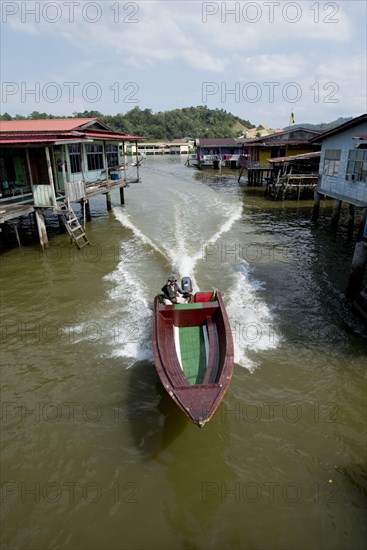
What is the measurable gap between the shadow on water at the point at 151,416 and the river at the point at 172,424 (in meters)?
0.03

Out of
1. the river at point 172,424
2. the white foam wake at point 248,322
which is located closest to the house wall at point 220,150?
the river at point 172,424

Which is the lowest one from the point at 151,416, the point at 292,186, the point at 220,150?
the point at 151,416

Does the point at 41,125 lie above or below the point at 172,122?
below

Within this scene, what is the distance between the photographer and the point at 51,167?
688 inches

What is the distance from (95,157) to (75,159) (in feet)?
8.94

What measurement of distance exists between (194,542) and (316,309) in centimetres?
798

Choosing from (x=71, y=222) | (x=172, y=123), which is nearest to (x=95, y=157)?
(x=71, y=222)

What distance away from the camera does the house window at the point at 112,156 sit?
2517 centimetres

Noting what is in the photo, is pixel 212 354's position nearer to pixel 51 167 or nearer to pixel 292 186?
pixel 51 167

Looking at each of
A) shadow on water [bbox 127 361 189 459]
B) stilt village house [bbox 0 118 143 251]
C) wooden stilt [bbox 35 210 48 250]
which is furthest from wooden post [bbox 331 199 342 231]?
shadow on water [bbox 127 361 189 459]

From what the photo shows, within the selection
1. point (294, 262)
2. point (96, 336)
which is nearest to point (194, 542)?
point (96, 336)

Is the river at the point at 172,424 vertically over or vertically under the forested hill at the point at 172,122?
under

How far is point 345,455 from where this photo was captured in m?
6.46

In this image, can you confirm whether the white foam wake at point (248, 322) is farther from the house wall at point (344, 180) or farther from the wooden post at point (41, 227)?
the wooden post at point (41, 227)
